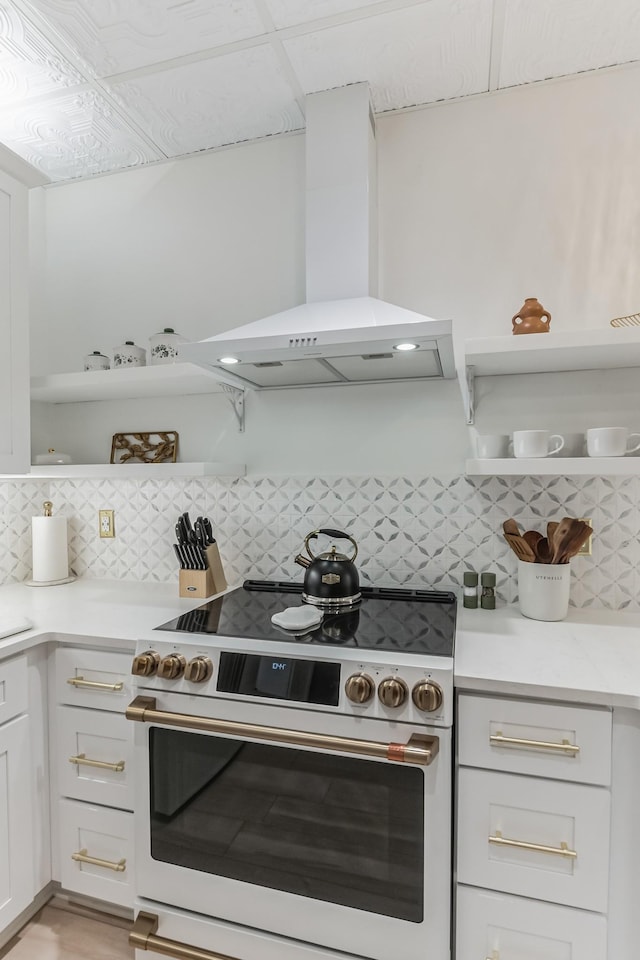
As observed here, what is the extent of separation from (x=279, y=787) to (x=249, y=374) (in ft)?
4.22

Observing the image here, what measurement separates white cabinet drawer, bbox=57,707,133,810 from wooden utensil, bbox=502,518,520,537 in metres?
1.32

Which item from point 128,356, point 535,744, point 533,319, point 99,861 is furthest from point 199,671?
point 533,319

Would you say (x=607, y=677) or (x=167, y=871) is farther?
(x=167, y=871)

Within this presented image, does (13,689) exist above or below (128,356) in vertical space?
below

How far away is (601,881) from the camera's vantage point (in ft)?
3.73

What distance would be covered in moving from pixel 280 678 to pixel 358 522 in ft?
2.63

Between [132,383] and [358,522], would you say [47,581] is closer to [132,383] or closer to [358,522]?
[132,383]

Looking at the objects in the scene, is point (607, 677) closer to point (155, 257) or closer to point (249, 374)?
point (249, 374)

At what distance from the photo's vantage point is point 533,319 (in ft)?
5.23

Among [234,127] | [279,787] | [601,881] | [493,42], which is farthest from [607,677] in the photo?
[234,127]

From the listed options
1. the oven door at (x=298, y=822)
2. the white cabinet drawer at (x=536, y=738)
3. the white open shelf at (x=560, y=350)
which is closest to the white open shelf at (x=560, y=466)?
the white open shelf at (x=560, y=350)

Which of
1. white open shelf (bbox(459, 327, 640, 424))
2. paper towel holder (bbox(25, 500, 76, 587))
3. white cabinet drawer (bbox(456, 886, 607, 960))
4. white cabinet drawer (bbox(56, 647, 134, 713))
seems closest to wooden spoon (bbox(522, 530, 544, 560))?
white open shelf (bbox(459, 327, 640, 424))

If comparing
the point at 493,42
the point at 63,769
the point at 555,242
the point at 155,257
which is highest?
the point at 493,42

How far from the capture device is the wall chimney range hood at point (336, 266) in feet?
5.32
